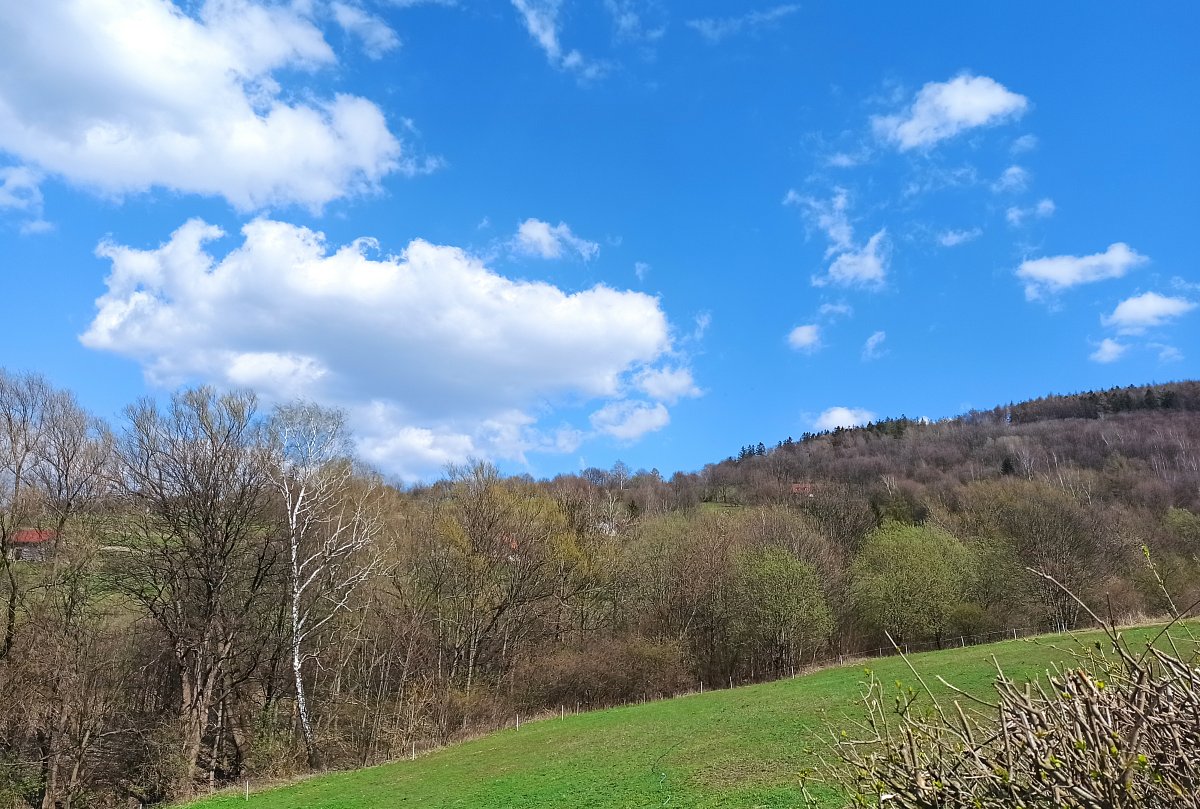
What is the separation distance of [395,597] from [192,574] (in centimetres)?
1019

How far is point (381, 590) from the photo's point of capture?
3397cm

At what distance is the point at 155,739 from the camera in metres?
25.4

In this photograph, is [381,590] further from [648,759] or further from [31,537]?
[648,759]

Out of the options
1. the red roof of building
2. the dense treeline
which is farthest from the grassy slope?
the red roof of building

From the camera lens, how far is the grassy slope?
15258mm

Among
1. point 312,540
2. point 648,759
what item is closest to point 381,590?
point 312,540

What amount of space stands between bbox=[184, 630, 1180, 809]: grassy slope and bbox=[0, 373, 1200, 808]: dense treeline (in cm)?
516

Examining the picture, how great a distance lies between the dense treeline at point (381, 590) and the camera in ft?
78.7

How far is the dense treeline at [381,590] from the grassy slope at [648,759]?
16.9ft

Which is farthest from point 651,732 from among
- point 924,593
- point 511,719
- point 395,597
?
point 924,593

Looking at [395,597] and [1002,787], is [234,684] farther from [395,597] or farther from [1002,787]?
[1002,787]

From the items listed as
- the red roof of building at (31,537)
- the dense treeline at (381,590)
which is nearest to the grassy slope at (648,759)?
the dense treeline at (381,590)

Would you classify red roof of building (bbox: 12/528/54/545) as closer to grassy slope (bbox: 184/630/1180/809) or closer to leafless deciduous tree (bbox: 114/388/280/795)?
leafless deciduous tree (bbox: 114/388/280/795)

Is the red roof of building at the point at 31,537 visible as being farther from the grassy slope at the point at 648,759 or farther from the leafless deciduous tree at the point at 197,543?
the grassy slope at the point at 648,759
